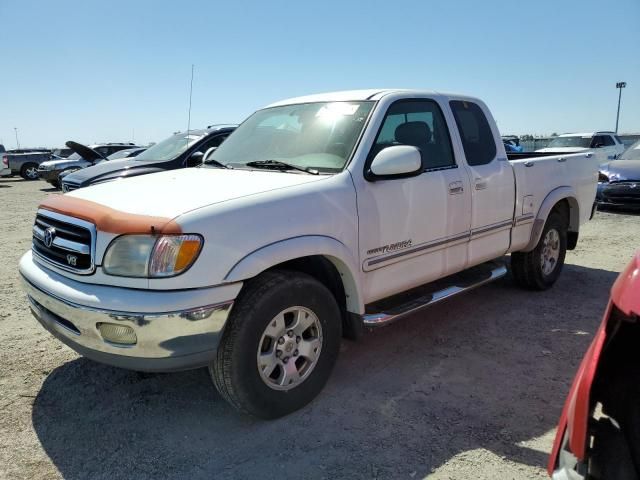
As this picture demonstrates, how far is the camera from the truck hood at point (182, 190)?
109 inches

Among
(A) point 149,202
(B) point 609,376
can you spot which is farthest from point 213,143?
(B) point 609,376

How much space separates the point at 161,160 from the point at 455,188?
5645 mm

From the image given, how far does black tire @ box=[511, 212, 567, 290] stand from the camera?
5258 millimetres

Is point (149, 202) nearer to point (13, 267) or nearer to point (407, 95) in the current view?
point (407, 95)

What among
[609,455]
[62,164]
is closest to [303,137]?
[609,455]

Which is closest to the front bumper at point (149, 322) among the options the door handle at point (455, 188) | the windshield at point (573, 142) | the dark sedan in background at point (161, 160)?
the door handle at point (455, 188)

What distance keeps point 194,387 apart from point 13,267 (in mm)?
4508

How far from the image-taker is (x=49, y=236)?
304cm

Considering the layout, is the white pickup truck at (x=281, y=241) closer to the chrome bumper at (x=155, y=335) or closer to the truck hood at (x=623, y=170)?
the chrome bumper at (x=155, y=335)

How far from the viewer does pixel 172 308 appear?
2.51 meters

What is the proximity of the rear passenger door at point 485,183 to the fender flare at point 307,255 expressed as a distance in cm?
144

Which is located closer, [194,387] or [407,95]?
[194,387]

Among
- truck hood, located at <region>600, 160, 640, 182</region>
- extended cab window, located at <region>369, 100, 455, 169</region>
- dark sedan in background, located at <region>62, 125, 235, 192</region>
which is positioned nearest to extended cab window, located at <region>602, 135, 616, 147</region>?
truck hood, located at <region>600, 160, 640, 182</region>

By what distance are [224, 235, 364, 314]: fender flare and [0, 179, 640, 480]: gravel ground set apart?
2.33 ft
